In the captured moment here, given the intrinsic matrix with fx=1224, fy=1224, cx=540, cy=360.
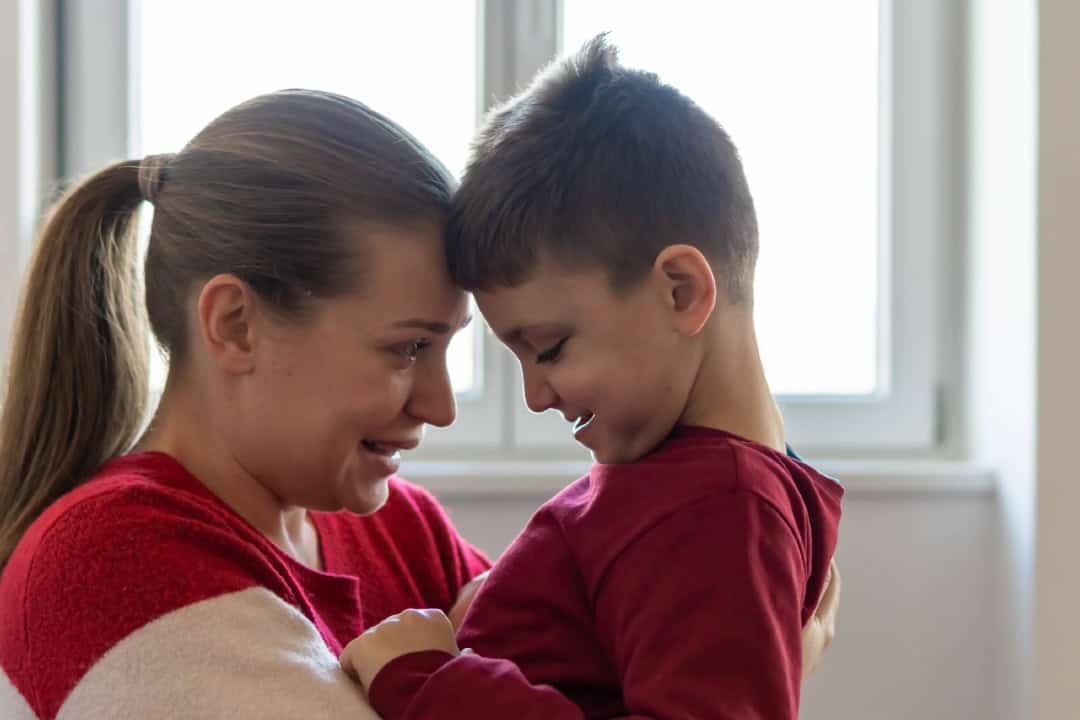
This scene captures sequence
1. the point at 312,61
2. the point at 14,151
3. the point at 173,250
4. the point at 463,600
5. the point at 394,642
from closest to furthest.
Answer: the point at 394,642 < the point at 173,250 < the point at 463,600 < the point at 14,151 < the point at 312,61

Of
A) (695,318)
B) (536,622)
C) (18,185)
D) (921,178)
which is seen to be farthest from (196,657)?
(921,178)

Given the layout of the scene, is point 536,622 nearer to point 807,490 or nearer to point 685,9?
point 807,490

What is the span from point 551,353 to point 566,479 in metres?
0.83

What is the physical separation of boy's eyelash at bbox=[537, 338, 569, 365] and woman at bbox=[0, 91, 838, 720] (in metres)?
0.10

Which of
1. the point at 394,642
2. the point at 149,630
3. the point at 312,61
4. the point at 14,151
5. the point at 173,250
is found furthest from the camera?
the point at 312,61

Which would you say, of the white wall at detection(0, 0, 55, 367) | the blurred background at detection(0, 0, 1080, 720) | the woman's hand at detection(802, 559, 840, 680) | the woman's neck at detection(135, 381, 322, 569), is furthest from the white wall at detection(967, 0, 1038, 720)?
the white wall at detection(0, 0, 55, 367)

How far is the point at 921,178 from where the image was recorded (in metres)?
2.09

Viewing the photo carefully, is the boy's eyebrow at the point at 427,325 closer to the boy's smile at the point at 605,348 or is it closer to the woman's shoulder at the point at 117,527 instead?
the boy's smile at the point at 605,348

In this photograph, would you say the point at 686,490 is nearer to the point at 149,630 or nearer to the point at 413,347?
the point at 413,347

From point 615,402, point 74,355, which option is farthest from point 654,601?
point 74,355

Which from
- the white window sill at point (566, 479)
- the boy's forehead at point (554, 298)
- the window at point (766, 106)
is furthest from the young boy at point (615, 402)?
the window at point (766, 106)

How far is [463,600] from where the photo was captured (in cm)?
131

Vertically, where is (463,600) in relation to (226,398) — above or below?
below

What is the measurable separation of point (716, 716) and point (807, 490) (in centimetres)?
24
